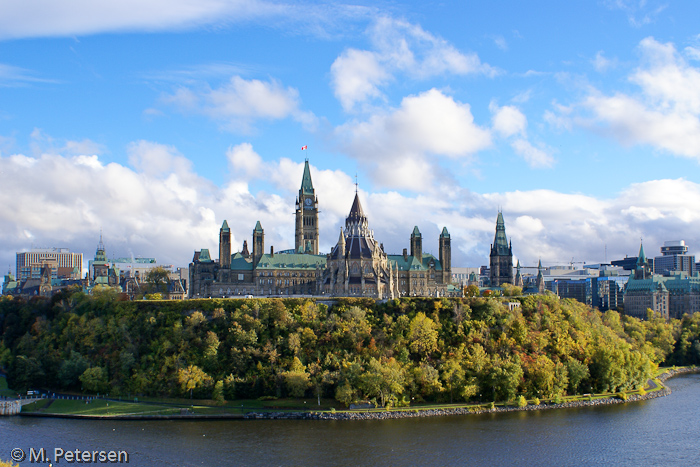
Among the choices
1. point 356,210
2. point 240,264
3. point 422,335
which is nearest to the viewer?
point 422,335

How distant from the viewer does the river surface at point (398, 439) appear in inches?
2911

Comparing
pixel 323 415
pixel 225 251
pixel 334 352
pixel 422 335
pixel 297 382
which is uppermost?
pixel 225 251

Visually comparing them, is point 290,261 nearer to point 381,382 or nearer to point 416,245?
point 416,245

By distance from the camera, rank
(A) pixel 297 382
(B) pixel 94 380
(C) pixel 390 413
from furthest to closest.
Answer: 1. (B) pixel 94 380
2. (A) pixel 297 382
3. (C) pixel 390 413

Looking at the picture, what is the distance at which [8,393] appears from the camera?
112 metres

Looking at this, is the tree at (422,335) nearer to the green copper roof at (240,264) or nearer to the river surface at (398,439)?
the river surface at (398,439)

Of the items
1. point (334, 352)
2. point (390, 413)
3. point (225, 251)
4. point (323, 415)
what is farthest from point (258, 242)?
point (390, 413)

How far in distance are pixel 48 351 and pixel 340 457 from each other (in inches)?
2879

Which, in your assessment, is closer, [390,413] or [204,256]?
[390,413]

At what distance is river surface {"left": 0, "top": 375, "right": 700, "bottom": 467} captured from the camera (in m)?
73.9

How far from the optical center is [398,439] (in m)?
81.3

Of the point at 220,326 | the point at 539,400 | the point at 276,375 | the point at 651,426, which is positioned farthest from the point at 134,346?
the point at 651,426

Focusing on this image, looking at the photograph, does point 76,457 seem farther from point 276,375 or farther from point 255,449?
point 276,375

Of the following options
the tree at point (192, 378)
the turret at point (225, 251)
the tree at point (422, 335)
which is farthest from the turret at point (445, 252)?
the tree at point (192, 378)
